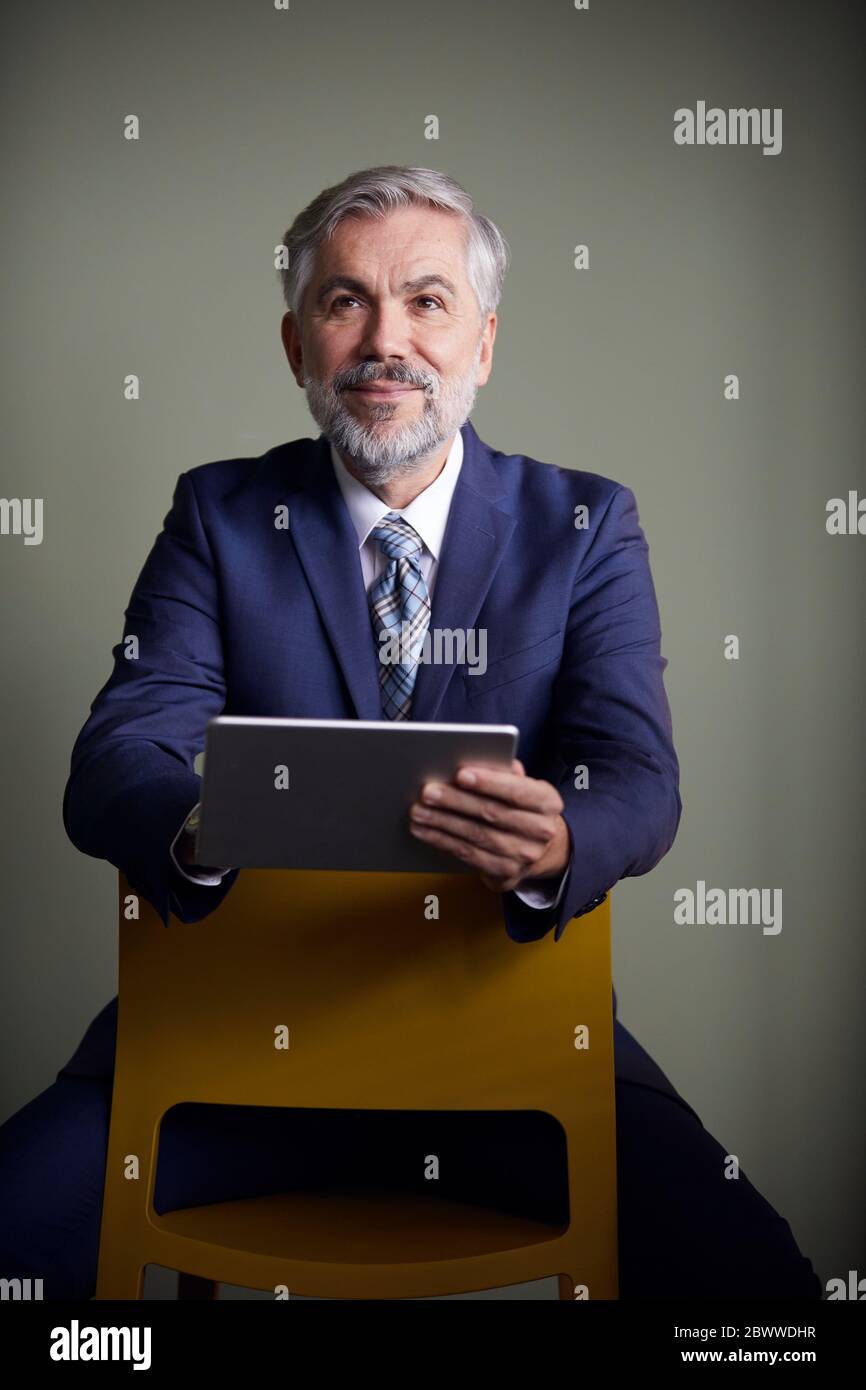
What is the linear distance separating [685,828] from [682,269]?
1101 millimetres

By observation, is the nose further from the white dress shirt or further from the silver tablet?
the silver tablet

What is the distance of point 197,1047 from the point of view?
1389mm

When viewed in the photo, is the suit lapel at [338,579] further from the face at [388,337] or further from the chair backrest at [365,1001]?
the chair backrest at [365,1001]

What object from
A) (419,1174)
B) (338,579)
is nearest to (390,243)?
(338,579)

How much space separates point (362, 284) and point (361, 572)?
1.35 feet

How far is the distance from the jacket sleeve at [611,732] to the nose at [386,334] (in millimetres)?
373

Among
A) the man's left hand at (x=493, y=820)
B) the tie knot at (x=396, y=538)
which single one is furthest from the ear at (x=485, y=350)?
the man's left hand at (x=493, y=820)

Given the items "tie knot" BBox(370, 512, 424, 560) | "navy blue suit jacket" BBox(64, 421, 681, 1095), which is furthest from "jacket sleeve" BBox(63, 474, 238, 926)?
"tie knot" BBox(370, 512, 424, 560)

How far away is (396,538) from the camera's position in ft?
6.23

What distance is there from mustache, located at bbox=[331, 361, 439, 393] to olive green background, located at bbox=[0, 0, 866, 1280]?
765mm

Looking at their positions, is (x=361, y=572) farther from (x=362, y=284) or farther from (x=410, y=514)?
(x=362, y=284)

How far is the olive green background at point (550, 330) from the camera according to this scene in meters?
2.60
